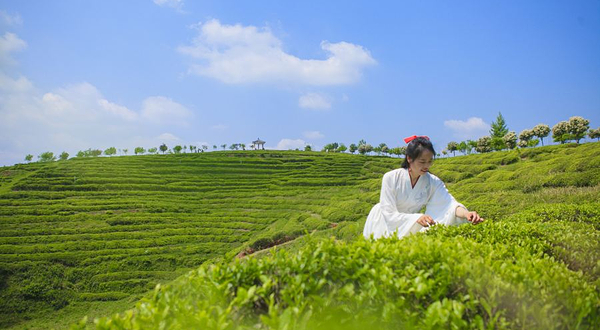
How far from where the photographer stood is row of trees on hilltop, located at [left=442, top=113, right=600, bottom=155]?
36.6 metres

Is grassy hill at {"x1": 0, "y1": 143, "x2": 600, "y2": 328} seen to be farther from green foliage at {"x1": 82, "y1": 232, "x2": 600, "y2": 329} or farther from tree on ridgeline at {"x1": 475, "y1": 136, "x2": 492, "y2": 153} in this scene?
tree on ridgeline at {"x1": 475, "y1": 136, "x2": 492, "y2": 153}

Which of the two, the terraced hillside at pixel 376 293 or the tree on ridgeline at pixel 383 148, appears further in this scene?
the tree on ridgeline at pixel 383 148

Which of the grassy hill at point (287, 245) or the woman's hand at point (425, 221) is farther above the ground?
the woman's hand at point (425, 221)

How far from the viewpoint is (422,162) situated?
3.74m

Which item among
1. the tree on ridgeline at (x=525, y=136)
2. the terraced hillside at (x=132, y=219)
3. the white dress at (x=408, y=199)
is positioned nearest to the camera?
the white dress at (x=408, y=199)

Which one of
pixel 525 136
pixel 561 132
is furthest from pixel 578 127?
pixel 525 136

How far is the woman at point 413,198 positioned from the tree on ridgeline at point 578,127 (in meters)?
43.7

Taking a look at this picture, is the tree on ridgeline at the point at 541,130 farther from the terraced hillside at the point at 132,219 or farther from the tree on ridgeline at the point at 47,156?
the tree on ridgeline at the point at 47,156

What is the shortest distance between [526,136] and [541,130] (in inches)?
76.1

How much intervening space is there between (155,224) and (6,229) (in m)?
9.15

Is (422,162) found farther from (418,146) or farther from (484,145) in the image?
(484,145)

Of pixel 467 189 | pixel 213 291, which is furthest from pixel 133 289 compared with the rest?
pixel 213 291

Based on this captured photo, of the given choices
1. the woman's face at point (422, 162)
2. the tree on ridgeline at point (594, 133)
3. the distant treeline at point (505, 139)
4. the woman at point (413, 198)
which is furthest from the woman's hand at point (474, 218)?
the tree on ridgeline at point (594, 133)

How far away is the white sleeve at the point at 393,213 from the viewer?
3574 millimetres
